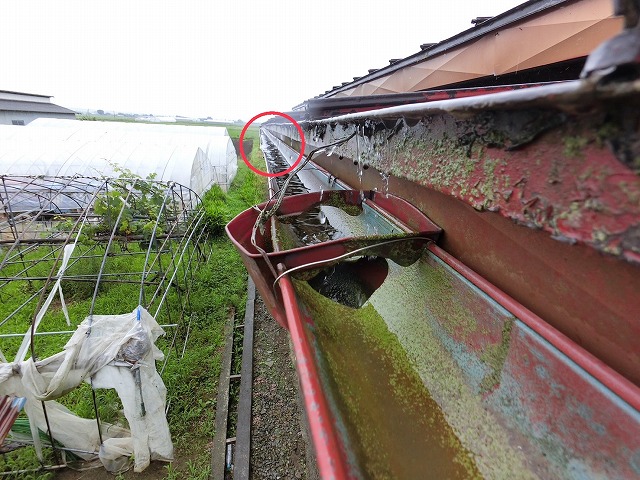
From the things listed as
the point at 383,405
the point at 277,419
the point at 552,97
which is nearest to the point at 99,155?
the point at 277,419

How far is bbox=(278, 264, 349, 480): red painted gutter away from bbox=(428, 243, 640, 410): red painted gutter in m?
0.61

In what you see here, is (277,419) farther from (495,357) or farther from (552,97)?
(552,97)

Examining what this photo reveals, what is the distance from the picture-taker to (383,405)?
1.12 m

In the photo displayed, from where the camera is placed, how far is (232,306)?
20.7 feet

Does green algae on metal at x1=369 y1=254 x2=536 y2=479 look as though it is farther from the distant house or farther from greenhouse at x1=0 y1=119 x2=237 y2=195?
the distant house

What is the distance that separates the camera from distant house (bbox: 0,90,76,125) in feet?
90.9

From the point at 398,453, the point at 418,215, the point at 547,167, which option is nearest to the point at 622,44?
the point at 547,167

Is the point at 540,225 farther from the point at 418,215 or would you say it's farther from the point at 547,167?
the point at 418,215

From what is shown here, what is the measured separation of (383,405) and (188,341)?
5.04 metres

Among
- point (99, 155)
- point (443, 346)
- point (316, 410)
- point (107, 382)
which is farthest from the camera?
point (99, 155)

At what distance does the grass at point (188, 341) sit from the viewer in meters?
3.70

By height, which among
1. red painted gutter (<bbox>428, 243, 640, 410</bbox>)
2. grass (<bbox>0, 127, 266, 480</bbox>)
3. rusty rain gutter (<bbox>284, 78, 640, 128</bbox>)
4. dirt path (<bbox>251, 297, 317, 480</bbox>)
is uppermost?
rusty rain gutter (<bbox>284, 78, 640, 128</bbox>)

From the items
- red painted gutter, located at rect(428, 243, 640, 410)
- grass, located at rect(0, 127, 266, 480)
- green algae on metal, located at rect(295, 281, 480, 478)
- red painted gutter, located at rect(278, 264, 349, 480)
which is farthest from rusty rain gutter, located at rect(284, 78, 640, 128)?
grass, located at rect(0, 127, 266, 480)

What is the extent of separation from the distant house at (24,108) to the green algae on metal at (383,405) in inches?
1526
